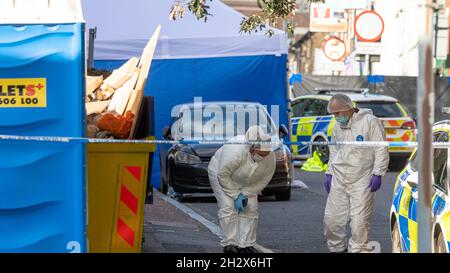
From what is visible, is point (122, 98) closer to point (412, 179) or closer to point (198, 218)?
point (412, 179)

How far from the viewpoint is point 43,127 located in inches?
285

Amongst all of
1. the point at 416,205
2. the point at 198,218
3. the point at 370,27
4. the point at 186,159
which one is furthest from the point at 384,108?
the point at 416,205

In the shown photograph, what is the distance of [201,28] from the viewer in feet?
57.9

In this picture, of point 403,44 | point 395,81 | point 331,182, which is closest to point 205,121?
point 331,182

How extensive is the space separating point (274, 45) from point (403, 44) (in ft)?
82.5

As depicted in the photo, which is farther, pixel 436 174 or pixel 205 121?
pixel 205 121

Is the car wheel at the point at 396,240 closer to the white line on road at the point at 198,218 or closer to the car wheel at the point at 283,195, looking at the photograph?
the white line on road at the point at 198,218

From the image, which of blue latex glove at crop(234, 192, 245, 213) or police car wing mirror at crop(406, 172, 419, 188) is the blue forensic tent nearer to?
blue latex glove at crop(234, 192, 245, 213)

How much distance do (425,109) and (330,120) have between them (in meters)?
17.9

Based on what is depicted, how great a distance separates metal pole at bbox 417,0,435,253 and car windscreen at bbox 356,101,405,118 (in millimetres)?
17203

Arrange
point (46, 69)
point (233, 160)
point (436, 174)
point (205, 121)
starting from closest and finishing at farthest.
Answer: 1. point (46, 69)
2. point (436, 174)
3. point (233, 160)
4. point (205, 121)

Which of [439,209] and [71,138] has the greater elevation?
[71,138]

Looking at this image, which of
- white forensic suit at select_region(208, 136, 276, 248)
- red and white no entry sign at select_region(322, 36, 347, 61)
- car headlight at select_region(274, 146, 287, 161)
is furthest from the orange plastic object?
red and white no entry sign at select_region(322, 36, 347, 61)

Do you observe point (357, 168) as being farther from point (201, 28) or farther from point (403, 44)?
point (403, 44)
